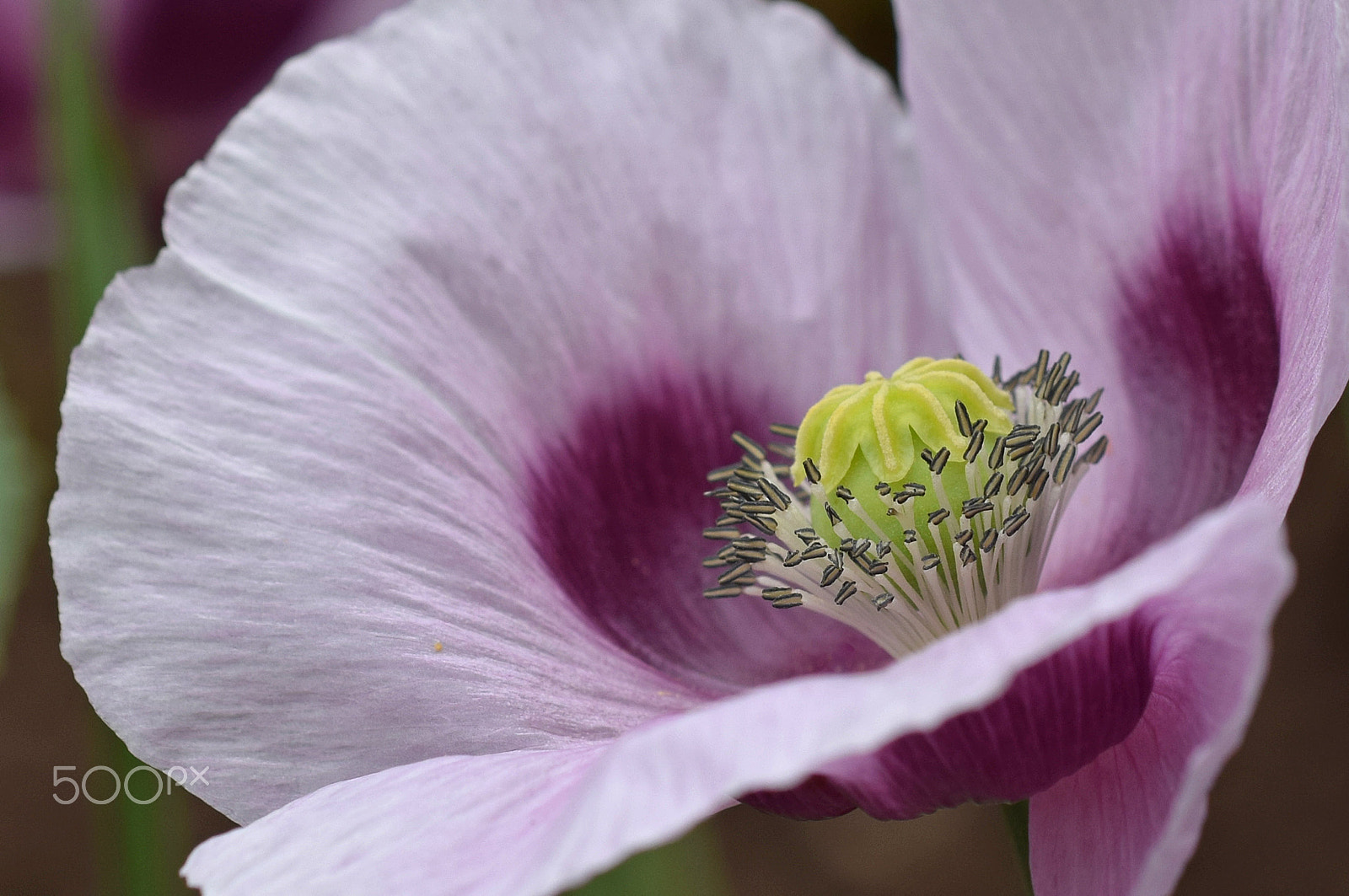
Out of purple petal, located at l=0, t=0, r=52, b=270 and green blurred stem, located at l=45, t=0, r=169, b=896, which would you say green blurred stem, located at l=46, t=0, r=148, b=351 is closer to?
green blurred stem, located at l=45, t=0, r=169, b=896

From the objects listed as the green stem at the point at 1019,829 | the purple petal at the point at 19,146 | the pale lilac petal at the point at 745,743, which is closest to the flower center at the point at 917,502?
the green stem at the point at 1019,829

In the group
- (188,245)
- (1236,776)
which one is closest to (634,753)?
(188,245)

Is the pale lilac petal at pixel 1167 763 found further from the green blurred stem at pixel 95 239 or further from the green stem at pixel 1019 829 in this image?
the green blurred stem at pixel 95 239

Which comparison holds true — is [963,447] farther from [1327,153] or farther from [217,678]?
[217,678]

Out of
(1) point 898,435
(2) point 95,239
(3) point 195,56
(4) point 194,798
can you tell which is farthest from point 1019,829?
(4) point 194,798

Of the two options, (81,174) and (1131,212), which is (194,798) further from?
(1131,212)

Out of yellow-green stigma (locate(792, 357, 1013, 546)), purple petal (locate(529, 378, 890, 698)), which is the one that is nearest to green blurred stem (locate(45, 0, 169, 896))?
purple petal (locate(529, 378, 890, 698))
